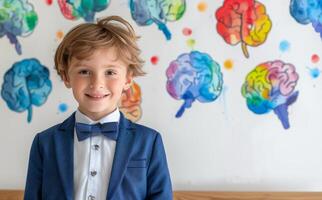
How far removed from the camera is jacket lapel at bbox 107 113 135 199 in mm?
979

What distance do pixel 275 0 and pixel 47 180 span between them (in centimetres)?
84

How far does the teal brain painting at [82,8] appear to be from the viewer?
50.6 inches

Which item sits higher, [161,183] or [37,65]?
[37,65]

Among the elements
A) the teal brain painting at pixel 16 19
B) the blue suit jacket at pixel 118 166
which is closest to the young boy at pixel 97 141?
the blue suit jacket at pixel 118 166

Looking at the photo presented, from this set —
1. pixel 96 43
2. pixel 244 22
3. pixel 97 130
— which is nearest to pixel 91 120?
pixel 97 130

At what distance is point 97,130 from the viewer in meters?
1.02

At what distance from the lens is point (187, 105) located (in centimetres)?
129

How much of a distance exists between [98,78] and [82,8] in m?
0.40

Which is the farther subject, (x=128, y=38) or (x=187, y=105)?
(x=187, y=105)

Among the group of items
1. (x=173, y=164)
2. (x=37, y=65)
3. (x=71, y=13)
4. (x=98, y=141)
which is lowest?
(x=173, y=164)

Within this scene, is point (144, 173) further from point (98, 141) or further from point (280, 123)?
point (280, 123)

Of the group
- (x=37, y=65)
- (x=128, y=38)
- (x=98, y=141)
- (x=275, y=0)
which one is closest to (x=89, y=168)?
(x=98, y=141)

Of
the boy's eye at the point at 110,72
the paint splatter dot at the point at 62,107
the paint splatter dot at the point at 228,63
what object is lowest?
the paint splatter dot at the point at 62,107

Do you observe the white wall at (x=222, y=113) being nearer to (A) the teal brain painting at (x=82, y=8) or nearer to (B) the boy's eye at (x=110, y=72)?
(A) the teal brain painting at (x=82, y=8)
